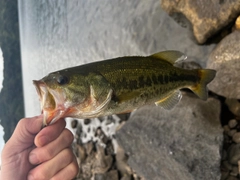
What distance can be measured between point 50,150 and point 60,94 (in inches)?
13.5

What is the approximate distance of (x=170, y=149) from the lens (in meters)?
1.53

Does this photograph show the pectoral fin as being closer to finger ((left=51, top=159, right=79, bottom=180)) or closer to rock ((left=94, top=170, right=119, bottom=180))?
finger ((left=51, top=159, right=79, bottom=180))

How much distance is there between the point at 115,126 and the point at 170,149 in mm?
756

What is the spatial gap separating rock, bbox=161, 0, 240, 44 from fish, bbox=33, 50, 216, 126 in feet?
2.30

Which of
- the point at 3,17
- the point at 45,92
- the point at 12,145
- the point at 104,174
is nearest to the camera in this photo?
the point at 45,92

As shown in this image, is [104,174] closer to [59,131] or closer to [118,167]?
[118,167]

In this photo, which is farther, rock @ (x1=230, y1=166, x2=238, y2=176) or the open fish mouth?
rock @ (x1=230, y1=166, x2=238, y2=176)

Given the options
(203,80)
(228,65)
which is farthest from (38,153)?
(228,65)

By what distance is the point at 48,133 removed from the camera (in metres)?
0.95

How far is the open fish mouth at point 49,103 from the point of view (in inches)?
28.6

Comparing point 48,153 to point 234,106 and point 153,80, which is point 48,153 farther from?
point 234,106

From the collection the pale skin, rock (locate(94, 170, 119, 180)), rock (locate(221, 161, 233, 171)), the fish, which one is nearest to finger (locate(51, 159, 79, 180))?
the pale skin

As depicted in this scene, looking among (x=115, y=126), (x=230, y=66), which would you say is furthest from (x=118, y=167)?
(x=230, y=66)

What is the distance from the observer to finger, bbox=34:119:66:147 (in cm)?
94
